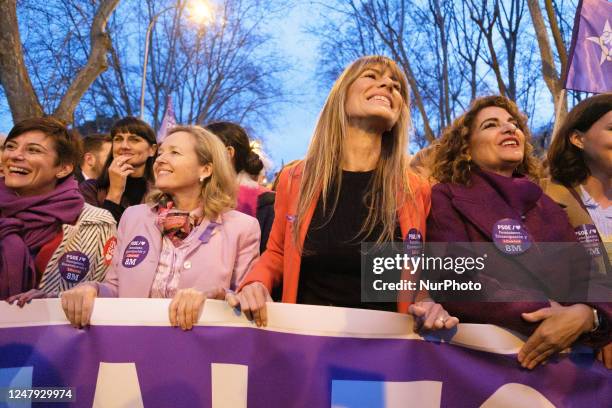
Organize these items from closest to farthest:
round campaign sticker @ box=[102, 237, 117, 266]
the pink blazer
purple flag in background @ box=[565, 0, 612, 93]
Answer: the pink blazer, round campaign sticker @ box=[102, 237, 117, 266], purple flag in background @ box=[565, 0, 612, 93]

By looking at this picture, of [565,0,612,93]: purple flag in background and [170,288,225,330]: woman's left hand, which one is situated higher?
[565,0,612,93]: purple flag in background

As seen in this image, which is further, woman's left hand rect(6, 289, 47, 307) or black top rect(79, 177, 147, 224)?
black top rect(79, 177, 147, 224)

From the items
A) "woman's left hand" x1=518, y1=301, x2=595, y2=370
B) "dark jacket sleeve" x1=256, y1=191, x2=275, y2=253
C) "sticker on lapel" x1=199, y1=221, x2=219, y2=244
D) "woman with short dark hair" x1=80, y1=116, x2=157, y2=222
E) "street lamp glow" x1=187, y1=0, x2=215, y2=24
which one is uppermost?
"street lamp glow" x1=187, y1=0, x2=215, y2=24

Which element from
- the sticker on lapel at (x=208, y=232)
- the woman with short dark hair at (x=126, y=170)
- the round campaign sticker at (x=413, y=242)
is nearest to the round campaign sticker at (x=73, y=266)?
the sticker on lapel at (x=208, y=232)

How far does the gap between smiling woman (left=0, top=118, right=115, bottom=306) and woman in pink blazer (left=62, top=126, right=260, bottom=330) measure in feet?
0.61

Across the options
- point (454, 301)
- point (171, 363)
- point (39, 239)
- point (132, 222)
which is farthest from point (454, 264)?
point (39, 239)

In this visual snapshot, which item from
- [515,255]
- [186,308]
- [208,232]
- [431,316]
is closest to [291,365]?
[186,308]

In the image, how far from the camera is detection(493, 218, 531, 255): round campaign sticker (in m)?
2.16

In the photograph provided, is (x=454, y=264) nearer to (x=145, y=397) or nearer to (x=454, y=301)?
(x=454, y=301)

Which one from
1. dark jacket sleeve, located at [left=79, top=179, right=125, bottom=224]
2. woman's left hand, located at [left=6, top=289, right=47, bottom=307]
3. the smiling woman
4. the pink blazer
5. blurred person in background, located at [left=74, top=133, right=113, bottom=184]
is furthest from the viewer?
blurred person in background, located at [left=74, top=133, right=113, bottom=184]

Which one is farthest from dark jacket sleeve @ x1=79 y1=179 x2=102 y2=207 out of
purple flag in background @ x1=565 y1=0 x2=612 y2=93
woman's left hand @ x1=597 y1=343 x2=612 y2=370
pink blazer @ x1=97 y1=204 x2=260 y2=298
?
purple flag in background @ x1=565 y1=0 x2=612 y2=93

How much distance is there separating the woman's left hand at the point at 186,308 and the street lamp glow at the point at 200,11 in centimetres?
1817

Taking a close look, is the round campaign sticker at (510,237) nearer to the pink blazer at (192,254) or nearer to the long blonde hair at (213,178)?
the pink blazer at (192,254)

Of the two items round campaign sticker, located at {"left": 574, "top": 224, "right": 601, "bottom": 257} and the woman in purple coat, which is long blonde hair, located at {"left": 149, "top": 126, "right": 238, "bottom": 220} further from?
round campaign sticker, located at {"left": 574, "top": 224, "right": 601, "bottom": 257}
